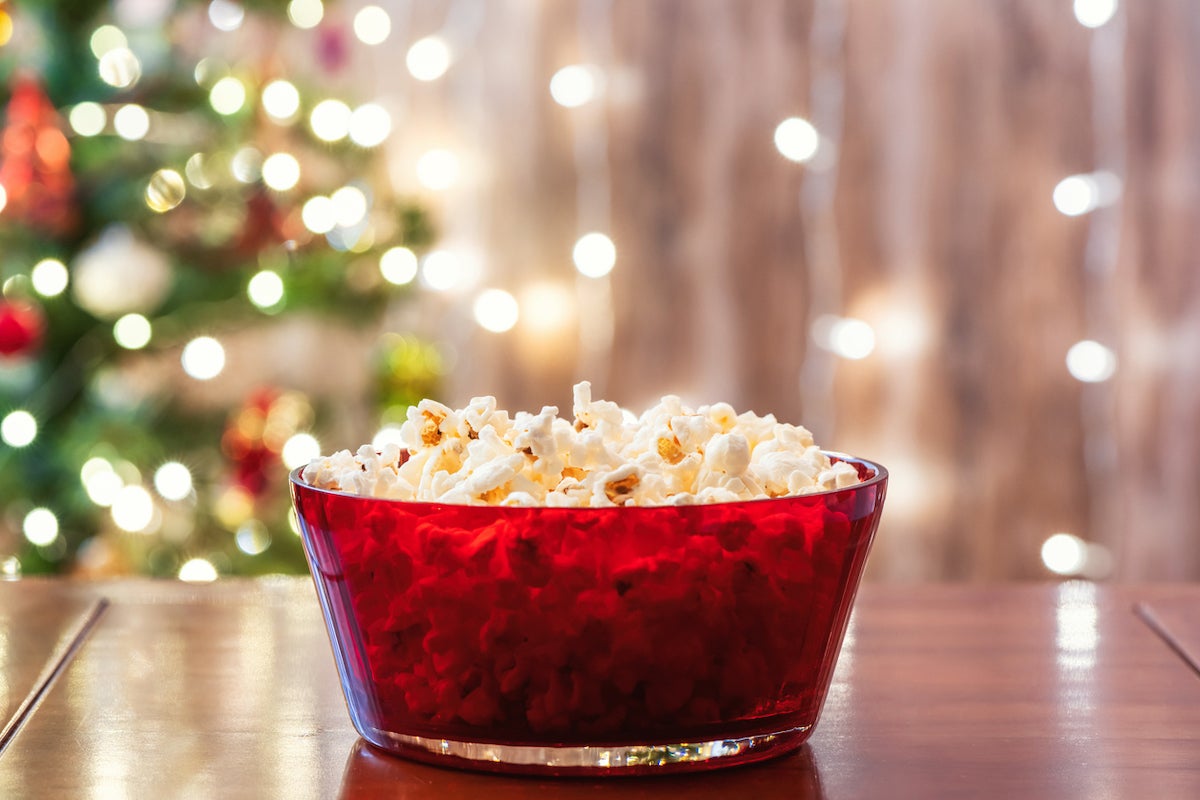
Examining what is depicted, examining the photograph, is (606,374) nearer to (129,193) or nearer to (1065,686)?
(129,193)

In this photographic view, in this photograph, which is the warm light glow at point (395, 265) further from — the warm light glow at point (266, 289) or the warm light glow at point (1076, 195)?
the warm light glow at point (1076, 195)

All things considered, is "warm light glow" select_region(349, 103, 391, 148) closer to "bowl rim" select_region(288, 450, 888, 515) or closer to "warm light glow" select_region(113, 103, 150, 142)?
"warm light glow" select_region(113, 103, 150, 142)

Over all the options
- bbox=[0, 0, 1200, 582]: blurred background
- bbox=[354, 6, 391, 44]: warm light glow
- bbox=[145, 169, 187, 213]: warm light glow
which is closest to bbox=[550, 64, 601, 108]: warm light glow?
bbox=[0, 0, 1200, 582]: blurred background

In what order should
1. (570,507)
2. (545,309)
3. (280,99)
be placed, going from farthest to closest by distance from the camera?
(545,309), (280,99), (570,507)

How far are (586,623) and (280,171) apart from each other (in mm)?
1629

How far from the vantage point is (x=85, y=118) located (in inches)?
79.0

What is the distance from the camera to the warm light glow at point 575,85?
2314 mm

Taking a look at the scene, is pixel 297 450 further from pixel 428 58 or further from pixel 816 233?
pixel 816 233

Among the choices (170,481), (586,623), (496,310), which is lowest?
(170,481)

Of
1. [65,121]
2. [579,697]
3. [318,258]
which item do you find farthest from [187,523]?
[579,697]

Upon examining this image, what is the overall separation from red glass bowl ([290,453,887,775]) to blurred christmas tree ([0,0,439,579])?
147 cm

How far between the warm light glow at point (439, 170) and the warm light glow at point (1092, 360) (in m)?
1.11

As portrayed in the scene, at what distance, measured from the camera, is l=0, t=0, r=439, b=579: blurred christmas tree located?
6.41 feet

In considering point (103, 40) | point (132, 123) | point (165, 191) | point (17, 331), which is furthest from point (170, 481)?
point (103, 40)
